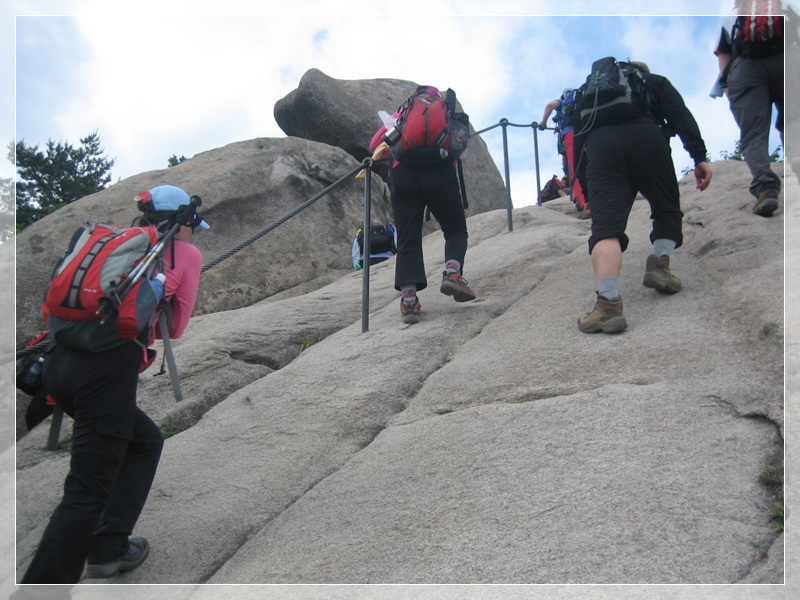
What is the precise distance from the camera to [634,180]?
190 inches

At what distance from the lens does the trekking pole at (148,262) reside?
300cm

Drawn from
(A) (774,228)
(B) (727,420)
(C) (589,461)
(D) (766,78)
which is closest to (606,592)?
(C) (589,461)

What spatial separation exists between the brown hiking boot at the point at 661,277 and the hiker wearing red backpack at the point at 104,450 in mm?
3098

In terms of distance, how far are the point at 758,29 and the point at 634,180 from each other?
2097 millimetres

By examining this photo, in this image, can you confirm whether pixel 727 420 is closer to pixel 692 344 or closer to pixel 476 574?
pixel 692 344

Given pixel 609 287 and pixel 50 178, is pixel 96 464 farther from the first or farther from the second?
pixel 50 178

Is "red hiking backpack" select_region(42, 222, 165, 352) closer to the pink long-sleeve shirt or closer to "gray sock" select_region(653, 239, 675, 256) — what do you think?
the pink long-sleeve shirt

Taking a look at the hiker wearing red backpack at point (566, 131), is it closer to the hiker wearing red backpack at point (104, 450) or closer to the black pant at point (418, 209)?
the black pant at point (418, 209)

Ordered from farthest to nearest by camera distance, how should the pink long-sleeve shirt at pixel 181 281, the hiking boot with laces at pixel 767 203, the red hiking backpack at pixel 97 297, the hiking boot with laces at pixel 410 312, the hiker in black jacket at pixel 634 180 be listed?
the hiking boot with laces at pixel 767 203
the hiking boot with laces at pixel 410 312
the hiker in black jacket at pixel 634 180
the pink long-sleeve shirt at pixel 181 281
the red hiking backpack at pixel 97 297

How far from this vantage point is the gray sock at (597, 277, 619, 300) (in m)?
4.42

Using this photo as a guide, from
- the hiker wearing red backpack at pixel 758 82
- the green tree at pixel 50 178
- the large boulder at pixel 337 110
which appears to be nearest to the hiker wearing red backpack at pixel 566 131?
the hiker wearing red backpack at pixel 758 82

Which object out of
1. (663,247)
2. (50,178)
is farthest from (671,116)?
(50,178)

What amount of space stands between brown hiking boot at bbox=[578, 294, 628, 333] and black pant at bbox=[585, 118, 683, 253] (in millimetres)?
403

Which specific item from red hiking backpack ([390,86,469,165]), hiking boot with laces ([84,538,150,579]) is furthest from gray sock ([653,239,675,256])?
hiking boot with laces ([84,538,150,579])
